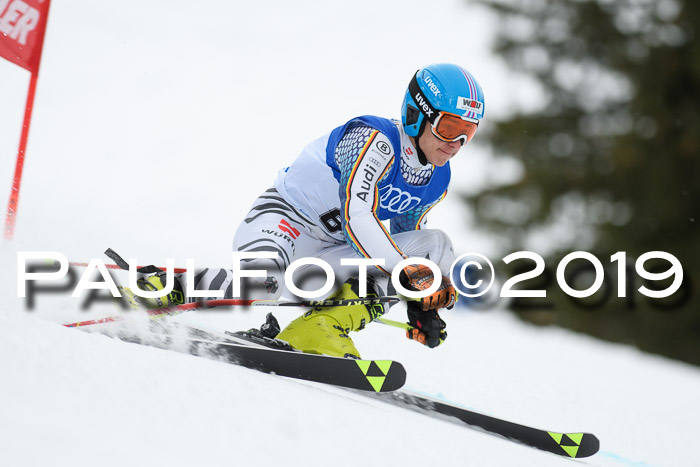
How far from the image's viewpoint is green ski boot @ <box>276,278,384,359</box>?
11.1 ft

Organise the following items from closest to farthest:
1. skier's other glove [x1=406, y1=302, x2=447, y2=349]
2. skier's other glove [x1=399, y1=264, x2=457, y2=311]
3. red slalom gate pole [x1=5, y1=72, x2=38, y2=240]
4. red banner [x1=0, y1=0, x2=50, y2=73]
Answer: skier's other glove [x1=399, y1=264, x2=457, y2=311]
skier's other glove [x1=406, y1=302, x2=447, y2=349]
red slalom gate pole [x1=5, y1=72, x2=38, y2=240]
red banner [x1=0, y1=0, x2=50, y2=73]

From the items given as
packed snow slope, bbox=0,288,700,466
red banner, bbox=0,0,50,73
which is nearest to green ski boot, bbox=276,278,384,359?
packed snow slope, bbox=0,288,700,466

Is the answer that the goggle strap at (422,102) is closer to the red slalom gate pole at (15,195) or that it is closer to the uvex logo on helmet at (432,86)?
the uvex logo on helmet at (432,86)

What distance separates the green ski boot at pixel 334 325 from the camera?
3383 mm

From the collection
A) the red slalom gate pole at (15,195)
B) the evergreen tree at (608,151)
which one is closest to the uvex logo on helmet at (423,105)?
the red slalom gate pole at (15,195)

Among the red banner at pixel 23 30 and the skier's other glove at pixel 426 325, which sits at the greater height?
the red banner at pixel 23 30

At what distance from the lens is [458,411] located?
132 inches

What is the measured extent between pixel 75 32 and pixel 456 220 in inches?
471

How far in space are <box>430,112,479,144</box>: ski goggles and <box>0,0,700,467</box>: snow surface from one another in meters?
1.27

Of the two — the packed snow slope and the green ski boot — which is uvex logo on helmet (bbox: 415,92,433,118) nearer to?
the green ski boot

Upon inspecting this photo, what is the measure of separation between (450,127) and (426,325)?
0.97 meters

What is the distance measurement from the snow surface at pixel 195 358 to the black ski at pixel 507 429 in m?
0.09

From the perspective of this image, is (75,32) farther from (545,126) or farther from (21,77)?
(545,126)

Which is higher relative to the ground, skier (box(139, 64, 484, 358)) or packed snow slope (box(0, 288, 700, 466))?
skier (box(139, 64, 484, 358))
